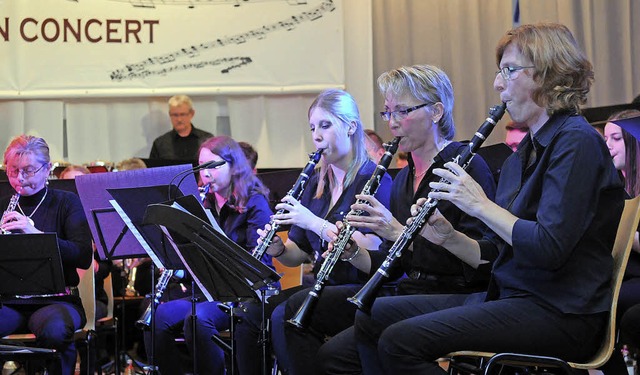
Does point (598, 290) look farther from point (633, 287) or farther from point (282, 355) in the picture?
point (282, 355)

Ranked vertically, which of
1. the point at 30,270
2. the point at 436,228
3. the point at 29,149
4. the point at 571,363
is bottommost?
the point at 571,363

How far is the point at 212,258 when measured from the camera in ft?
10.4

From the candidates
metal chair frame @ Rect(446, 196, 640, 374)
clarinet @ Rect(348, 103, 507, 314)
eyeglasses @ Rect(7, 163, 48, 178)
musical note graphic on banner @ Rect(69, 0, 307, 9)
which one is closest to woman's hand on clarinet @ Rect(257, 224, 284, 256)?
clarinet @ Rect(348, 103, 507, 314)

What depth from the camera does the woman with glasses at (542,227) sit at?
238cm

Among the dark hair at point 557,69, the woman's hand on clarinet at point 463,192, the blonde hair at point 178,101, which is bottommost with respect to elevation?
the woman's hand on clarinet at point 463,192

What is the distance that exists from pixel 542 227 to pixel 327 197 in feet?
5.21

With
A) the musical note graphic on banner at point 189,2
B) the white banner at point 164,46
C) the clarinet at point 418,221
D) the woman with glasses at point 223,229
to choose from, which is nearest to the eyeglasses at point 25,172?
the woman with glasses at point 223,229

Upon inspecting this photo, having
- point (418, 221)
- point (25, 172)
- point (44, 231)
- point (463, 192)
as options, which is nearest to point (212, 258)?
point (418, 221)

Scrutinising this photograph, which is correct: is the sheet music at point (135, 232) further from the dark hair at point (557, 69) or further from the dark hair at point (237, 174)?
the dark hair at point (557, 69)

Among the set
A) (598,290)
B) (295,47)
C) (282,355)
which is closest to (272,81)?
(295,47)

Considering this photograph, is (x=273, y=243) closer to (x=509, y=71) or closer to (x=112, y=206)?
(x=112, y=206)

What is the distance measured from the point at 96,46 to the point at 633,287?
17.4ft

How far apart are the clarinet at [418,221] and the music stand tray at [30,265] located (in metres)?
1.73

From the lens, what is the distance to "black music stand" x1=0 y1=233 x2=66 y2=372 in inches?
155
